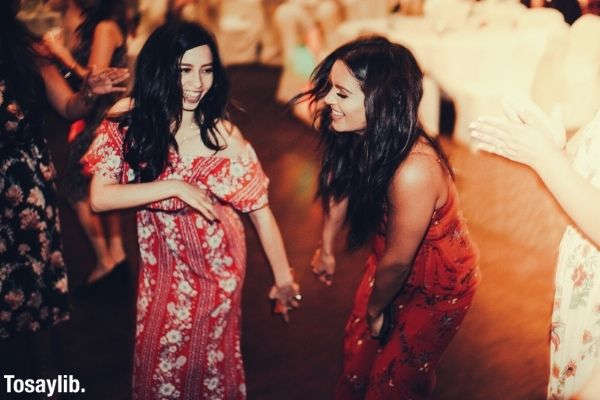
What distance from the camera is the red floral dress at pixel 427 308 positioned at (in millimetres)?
2102

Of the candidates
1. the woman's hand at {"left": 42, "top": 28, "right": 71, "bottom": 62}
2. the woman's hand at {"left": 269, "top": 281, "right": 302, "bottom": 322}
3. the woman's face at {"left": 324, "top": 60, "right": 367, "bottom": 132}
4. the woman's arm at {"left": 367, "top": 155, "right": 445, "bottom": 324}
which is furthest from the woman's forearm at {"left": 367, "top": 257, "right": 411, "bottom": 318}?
the woman's hand at {"left": 42, "top": 28, "right": 71, "bottom": 62}

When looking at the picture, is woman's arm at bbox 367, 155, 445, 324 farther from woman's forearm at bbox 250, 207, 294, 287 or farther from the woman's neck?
the woman's neck

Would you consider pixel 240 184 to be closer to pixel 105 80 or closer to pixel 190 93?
pixel 190 93

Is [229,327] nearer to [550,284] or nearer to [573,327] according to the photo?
[573,327]

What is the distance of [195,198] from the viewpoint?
1.98 m

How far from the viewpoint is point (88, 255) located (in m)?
3.97

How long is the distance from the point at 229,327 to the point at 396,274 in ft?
2.15

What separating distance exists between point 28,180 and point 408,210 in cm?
141

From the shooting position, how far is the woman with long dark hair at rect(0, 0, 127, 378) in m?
2.37

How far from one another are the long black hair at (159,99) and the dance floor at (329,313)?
32.7 inches

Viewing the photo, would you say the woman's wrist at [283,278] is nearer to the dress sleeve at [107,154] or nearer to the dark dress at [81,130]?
the dress sleeve at [107,154]

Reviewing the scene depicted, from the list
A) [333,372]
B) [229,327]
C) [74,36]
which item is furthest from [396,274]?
[74,36]

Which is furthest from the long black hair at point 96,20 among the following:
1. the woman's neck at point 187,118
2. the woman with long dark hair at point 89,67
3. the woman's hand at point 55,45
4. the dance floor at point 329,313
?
the woman's neck at point 187,118

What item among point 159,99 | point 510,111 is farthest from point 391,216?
point 159,99
